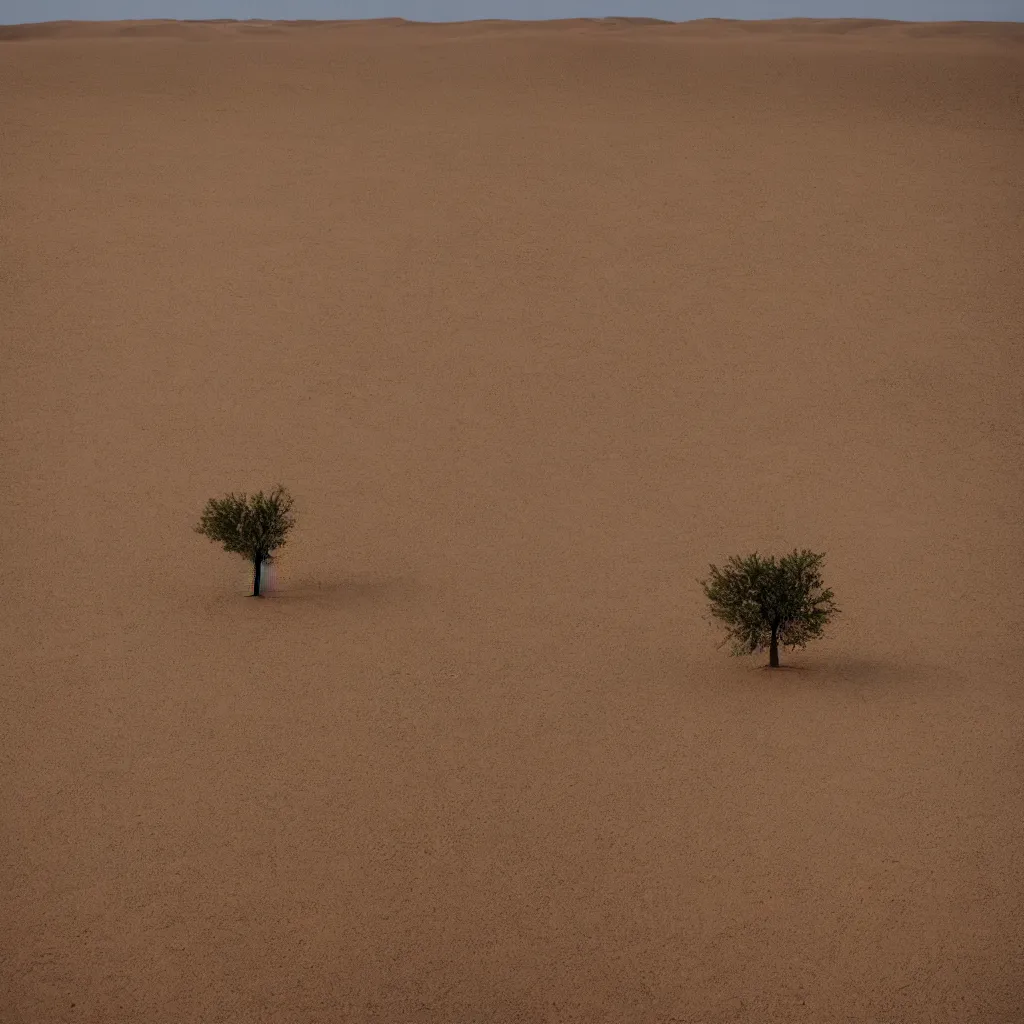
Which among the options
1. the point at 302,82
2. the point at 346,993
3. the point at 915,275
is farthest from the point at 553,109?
the point at 346,993

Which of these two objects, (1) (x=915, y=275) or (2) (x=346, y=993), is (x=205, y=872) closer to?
(2) (x=346, y=993)

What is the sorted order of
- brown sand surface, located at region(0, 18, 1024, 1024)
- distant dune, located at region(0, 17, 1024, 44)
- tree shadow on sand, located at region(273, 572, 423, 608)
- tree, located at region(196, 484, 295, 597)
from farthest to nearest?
distant dune, located at region(0, 17, 1024, 44) < tree, located at region(196, 484, 295, 597) < tree shadow on sand, located at region(273, 572, 423, 608) < brown sand surface, located at region(0, 18, 1024, 1024)

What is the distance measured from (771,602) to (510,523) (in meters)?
5.31

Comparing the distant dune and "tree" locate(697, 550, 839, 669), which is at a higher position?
the distant dune

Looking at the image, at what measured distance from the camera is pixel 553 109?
33250 mm

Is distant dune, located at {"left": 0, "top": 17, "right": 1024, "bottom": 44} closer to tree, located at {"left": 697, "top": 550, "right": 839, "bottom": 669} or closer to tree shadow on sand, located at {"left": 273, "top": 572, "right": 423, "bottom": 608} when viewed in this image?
tree shadow on sand, located at {"left": 273, "top": 572, "right": 423, "bottom": 608}

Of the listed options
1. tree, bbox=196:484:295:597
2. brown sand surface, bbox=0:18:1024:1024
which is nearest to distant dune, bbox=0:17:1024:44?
brown sand surface, bbox=0:18:1024:1024

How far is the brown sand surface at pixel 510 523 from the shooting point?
9602 mm

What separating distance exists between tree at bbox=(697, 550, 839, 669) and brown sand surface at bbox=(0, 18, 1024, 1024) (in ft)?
1.70

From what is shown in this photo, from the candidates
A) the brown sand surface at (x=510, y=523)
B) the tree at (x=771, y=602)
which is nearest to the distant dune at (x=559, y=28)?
the brown sand surface at (x=510, y=523)

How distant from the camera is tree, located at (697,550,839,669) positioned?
44.2 ft

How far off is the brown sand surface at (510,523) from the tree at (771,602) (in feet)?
1.70

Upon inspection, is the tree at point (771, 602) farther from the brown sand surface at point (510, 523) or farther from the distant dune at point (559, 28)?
the distant dune at point (559, 28)

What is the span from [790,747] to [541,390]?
1133cm
